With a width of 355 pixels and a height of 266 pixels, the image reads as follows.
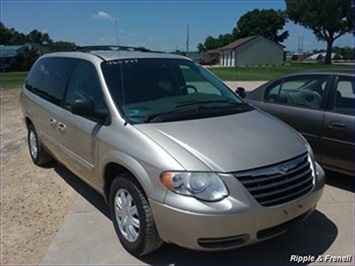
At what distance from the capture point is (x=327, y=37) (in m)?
75.7

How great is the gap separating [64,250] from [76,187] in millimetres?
1767

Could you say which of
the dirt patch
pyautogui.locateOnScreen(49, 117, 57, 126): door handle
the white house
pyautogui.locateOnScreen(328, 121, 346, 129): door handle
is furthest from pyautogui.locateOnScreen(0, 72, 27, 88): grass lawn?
the white house

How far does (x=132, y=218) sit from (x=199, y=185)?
856mm

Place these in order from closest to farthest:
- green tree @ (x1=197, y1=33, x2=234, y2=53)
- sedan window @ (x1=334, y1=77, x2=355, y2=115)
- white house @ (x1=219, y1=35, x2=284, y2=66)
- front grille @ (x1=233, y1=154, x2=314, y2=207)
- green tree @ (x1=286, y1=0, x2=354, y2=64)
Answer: front grille @ (x1=233, y1=154, x2=314, y2=207), sedan window @ (x1=334, y1=77, x2=355, y2=115), green tree @ (x1=286, y1=0, x2=354, y2=64), white house @ (x1=219, y1=35, x2=284, y2=66), green tree @ (x1=197, y1=33, x2=234, y2=53)

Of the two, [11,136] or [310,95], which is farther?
[11,136]

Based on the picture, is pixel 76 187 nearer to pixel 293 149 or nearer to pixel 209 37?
pixel 293 149

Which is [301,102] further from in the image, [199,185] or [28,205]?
[28,205]

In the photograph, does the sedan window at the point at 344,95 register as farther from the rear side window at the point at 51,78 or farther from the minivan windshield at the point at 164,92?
the rear side window at the point at 51,78

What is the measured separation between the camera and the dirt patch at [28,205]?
402 cm

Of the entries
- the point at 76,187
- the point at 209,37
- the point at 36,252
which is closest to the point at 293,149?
the point at 36,252

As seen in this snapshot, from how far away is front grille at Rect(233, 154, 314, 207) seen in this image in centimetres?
304

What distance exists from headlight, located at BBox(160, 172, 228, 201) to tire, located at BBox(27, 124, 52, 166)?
3.63 m

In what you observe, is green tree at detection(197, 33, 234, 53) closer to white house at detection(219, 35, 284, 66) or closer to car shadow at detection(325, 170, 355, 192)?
white house at detection(219, 35, 284, 66)

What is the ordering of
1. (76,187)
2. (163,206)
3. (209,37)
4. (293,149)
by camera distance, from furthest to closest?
(209,37), (76,187), (293,149), (163,206)
